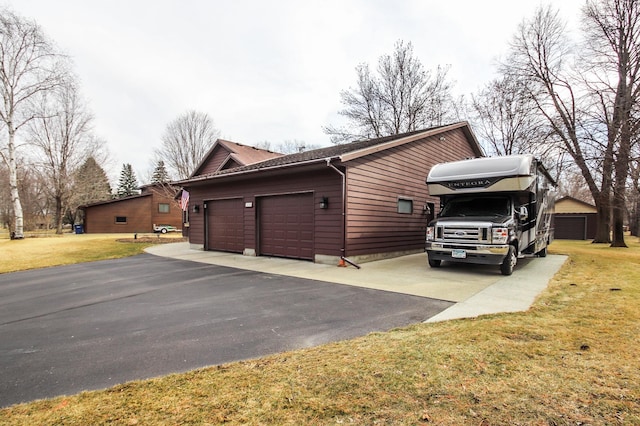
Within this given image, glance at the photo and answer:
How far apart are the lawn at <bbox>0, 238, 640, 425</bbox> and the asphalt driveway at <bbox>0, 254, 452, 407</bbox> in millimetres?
398

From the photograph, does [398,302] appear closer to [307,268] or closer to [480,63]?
[307,268]

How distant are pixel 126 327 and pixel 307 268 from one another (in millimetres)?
5014

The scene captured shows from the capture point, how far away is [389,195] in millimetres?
10633

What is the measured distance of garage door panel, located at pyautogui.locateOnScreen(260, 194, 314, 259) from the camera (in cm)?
985

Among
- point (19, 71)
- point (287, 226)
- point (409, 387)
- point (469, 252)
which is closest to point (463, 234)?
point (469, 252)

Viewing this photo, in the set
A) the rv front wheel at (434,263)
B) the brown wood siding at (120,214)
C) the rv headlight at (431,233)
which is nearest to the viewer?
the rv headlight at (431,233)

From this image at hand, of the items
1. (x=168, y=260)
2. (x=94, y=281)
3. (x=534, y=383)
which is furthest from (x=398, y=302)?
(x=168, y=260)

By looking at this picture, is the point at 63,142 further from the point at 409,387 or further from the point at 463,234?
the point at 409,387

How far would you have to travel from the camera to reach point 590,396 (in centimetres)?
209

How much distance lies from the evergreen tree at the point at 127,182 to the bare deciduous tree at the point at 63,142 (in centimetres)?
2488

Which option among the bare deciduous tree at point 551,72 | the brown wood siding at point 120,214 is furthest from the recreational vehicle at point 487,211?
the brown wood siding at point 120,214

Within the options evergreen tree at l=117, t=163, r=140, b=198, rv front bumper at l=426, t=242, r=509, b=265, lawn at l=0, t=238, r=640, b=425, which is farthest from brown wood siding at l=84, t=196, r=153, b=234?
lawn at l=0, t=238, r=640, b=425

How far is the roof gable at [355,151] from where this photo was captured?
29.5 feet

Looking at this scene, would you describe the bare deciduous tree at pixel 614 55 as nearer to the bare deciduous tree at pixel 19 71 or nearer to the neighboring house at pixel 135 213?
the bare deciduous tree at pixel 19 71
